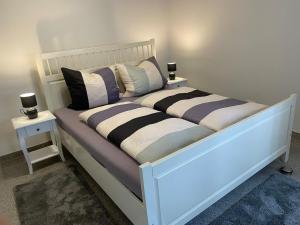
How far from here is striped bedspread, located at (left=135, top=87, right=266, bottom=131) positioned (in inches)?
73.2

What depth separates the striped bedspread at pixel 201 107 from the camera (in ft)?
6.10

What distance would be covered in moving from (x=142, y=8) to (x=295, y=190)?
8.83 ft

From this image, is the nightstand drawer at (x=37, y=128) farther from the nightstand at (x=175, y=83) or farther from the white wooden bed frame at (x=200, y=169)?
the nightstand at (x=175, y=83)

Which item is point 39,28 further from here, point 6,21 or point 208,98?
point 208,98

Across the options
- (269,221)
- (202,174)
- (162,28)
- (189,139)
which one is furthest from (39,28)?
(269,221)

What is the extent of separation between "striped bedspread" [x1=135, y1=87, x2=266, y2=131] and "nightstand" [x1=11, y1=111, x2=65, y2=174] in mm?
908

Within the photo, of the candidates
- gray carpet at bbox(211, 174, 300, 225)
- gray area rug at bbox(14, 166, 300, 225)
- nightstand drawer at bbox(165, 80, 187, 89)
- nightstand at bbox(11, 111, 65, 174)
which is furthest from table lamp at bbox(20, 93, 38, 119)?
gray carpet at bbox(211, 174, 300, 225)

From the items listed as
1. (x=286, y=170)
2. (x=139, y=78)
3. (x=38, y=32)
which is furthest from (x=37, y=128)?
(x=286, y=170)

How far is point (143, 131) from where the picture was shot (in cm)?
169

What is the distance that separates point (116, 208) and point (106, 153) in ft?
1.56

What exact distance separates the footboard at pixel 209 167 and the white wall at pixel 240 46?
2.41 ft

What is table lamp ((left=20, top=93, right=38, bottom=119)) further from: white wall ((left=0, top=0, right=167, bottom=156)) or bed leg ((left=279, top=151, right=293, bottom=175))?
bed leg ((left=279, top=151, right=293, bottom=175))

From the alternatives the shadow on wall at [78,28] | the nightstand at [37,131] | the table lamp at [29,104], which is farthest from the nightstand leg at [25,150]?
the shadow on wall at [78,28]

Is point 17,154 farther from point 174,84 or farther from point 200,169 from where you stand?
point 200,169
